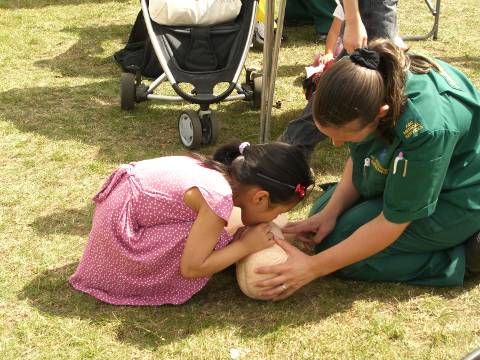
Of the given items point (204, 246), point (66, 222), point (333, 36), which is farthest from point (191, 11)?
point (204, 246)

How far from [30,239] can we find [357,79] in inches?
69.7

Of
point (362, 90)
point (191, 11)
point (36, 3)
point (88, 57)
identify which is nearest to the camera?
point (362, 90)

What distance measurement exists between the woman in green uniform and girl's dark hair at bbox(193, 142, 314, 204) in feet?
0.53

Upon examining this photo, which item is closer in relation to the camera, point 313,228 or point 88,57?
point 313,228

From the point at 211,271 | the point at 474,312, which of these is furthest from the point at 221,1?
the point at 474,312

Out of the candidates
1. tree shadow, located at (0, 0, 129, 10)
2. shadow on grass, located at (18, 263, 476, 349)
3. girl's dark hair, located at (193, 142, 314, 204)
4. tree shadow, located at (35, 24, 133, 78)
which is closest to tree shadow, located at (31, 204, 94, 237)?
shadow on grass, located at (18, 263, 476, 349)

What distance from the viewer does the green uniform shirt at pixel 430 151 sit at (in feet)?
7.61

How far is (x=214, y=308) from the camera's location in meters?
2.70

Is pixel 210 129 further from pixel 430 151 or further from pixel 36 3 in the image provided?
pixel 36 3

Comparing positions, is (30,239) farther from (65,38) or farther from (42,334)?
(65,38)

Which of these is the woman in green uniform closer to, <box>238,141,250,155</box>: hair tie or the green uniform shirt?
the green uniform shirt

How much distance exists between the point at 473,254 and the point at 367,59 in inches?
39.0

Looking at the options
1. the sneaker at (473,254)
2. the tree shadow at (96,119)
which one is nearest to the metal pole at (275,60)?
the tree shadow at (96,119)

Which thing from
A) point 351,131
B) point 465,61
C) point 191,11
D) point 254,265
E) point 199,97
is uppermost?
point 351,131
